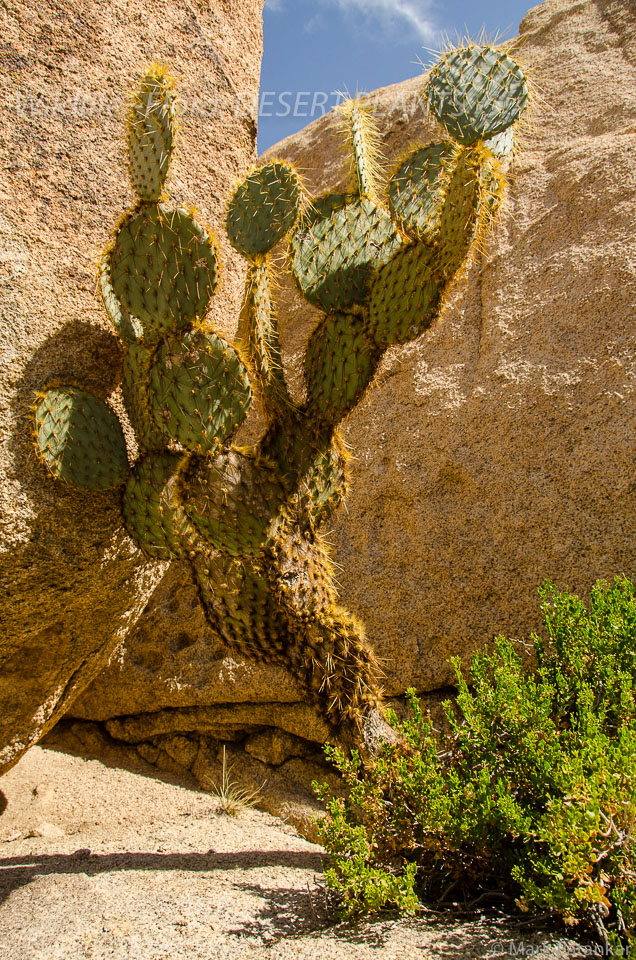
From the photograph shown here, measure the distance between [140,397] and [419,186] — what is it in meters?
1.37

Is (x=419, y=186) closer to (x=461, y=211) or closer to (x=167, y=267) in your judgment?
(x=461, y=211)

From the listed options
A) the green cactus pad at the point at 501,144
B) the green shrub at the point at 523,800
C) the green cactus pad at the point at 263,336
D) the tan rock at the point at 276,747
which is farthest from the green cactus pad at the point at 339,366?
the tan rock at the point at 276,747

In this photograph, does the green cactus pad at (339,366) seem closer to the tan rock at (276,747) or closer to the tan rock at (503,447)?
the tan rock at (503,447)

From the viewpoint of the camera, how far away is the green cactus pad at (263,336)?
2.48 metres

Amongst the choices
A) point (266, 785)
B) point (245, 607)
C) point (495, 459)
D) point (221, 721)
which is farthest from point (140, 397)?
point (266, 785)

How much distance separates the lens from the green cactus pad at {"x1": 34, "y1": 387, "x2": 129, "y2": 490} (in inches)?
93.4

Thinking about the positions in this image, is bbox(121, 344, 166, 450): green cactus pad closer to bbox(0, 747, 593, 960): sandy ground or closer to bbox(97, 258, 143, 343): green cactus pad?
bbox(97, 258, 143, 343): green cactus pad

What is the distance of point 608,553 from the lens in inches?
122

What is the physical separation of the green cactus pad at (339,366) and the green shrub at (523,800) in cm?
104

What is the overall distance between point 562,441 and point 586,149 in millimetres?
1753

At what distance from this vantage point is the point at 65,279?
2.68 meters

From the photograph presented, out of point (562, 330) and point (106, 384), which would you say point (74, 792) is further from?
point (562, 330)

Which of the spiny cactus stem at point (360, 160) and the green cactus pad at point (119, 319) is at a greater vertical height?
the spiny cactus stem at point (360, 160)

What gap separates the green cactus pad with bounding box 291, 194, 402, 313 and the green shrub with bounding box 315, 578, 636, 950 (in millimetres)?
1409
